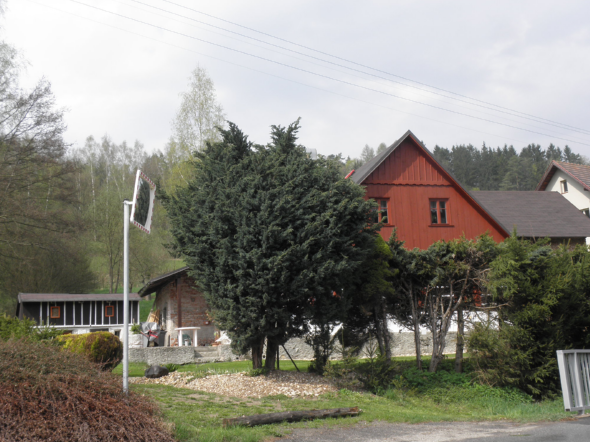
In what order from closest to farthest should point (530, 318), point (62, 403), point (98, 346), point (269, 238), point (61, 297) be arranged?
point (62, 403)
point (98, 346)
point (269, 238)
point (530, 318)
point (61, 297)

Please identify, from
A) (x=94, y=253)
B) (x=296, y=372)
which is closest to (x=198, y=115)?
(x=94, y=253)

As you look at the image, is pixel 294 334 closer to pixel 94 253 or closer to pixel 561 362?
pixel 561 362

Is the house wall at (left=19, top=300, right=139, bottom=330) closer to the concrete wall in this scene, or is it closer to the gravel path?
the concrete wall

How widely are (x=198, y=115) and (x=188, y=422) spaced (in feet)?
80.5

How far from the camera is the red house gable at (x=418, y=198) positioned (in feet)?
80.8

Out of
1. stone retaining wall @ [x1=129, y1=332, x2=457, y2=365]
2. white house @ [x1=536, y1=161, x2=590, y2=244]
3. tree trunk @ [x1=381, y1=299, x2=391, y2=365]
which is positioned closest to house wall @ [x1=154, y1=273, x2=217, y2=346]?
stone retaining wall @ [x1=129, y1=332, x2=457, y2=365]

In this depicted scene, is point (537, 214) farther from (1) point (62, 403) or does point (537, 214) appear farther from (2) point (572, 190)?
(1) point (62, 403)

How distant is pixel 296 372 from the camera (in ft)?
41.1

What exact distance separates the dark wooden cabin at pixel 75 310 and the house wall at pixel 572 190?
29750 mm

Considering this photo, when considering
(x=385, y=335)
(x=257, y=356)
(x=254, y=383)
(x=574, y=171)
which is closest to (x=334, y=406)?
(x=254, y=383)

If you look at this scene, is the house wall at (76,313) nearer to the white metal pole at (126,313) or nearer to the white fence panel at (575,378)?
the white metal pole at (126,313)

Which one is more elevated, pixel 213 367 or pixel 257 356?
pixel 257 356

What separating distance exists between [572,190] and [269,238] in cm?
3195

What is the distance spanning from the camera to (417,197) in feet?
82.4
